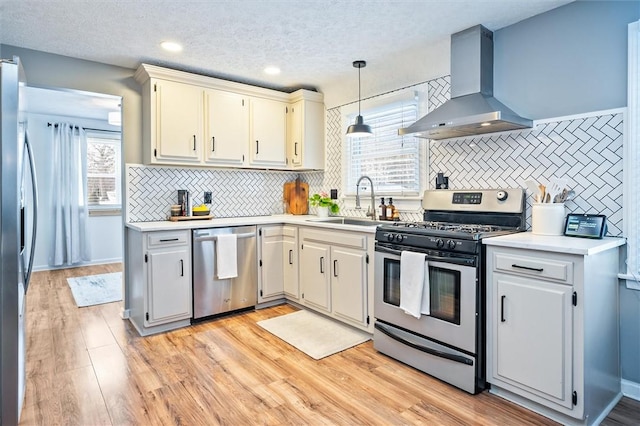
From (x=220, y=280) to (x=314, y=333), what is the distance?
1040 mm

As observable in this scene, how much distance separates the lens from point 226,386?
7.60 feet

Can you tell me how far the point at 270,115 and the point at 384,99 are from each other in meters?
1.33

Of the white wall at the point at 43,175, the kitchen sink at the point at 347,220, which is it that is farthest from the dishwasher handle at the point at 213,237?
the white wall at the point at 43,175

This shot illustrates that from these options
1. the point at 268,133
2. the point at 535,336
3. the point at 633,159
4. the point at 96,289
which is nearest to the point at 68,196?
the point at 96,289

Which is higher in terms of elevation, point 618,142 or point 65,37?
point 65,37

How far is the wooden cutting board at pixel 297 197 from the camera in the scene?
15.0 ft

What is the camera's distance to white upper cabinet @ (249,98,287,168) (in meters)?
4.07

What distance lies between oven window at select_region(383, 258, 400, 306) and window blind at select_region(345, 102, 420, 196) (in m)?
0.95

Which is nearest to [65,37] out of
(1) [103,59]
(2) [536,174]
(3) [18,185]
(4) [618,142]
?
(1) [103,59]

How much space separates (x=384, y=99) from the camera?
11.8ft

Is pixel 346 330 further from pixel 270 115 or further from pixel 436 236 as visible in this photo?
pixel 270 115

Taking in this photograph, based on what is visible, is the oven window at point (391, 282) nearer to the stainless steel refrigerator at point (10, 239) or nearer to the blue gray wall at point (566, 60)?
the blue gray wall at point (566, 60)

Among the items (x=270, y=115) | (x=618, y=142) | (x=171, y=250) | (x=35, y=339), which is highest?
(x=270, y=115)

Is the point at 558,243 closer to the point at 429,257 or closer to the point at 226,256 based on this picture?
the point at 429,257
